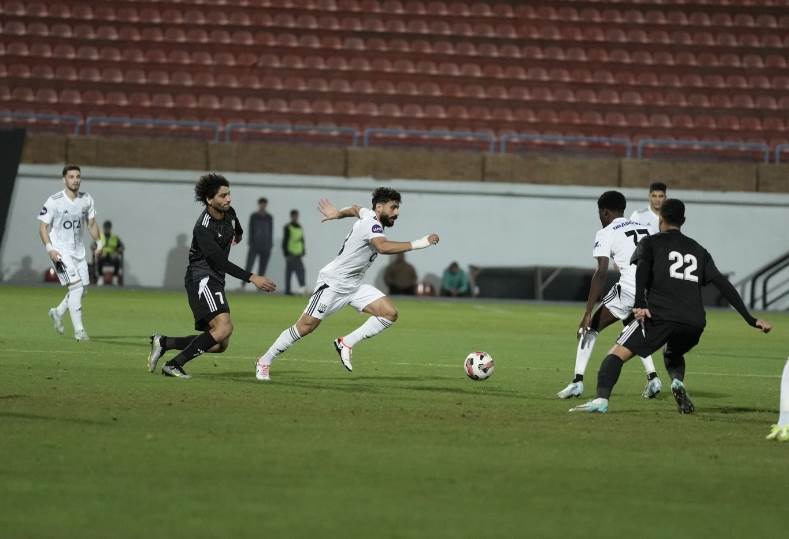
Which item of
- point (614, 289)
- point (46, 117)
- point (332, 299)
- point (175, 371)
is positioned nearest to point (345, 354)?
point (332, 299)

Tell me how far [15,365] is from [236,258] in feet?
63.8

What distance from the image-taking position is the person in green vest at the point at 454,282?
3136 cm

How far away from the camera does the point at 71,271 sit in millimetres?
16516

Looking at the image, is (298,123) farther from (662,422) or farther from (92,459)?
(92,459)

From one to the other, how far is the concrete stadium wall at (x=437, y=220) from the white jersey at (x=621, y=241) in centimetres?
2001

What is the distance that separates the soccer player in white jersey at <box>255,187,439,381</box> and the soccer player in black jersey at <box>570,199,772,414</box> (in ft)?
8.88

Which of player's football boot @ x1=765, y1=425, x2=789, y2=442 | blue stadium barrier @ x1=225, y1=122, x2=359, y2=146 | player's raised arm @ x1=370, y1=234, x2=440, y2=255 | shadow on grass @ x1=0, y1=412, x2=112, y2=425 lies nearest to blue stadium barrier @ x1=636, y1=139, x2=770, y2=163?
blue stadium barrier @ x1=225, y1=122, x2=359, y2=146

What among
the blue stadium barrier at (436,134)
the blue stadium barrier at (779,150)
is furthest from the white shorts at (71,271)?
the blue stadium barrier at (779,150)

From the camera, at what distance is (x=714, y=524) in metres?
5.84

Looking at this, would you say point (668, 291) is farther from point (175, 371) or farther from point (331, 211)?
point (175, 371)

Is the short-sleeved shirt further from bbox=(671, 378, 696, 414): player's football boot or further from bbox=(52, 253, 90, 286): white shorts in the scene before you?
bbox=(52, 253, 90, 286): white shorts

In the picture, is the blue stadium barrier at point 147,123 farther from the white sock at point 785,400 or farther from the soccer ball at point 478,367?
the white sock at point 785,400

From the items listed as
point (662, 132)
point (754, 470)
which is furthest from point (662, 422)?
point (662, 132)

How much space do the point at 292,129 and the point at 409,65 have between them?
4.86 metres
